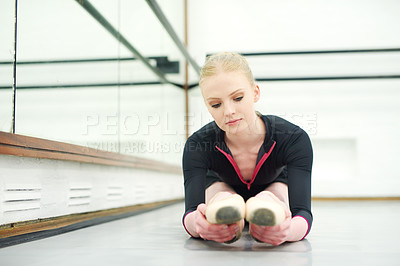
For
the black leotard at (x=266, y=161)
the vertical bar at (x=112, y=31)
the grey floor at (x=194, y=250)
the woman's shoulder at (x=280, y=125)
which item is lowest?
the grey floor at (x=194, y=250)

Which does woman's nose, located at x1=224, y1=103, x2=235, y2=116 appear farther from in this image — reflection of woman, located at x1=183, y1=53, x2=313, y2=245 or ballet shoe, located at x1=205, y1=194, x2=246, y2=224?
ballet shoe, located at x1=205, y1=194, x2=246, y2=224

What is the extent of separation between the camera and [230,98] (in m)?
0.95

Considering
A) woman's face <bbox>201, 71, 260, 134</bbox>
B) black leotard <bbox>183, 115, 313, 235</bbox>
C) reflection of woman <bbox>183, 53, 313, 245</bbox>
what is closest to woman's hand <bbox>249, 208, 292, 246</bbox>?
reflection of woman <bbox>183, 53, 313, 245</bbox>

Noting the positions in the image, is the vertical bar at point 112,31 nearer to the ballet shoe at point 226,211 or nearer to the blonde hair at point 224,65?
the blonde hair at point 224,65

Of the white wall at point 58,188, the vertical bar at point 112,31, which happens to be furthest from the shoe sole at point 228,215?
the vertical bar at point 112,31

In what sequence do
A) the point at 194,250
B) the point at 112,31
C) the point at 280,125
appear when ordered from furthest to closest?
1. the point at 112,31
2. the point at 280,125
3. the point at 194,250

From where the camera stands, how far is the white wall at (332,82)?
3.66m

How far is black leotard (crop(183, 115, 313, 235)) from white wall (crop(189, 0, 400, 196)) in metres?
2.67

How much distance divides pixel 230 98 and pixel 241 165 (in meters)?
0.31

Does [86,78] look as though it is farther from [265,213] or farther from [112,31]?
[265,213]

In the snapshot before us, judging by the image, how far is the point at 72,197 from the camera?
4.61ft

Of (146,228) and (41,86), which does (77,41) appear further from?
(146,228)

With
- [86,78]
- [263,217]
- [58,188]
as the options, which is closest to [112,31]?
[86,78]

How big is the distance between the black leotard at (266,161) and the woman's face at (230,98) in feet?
0.46
